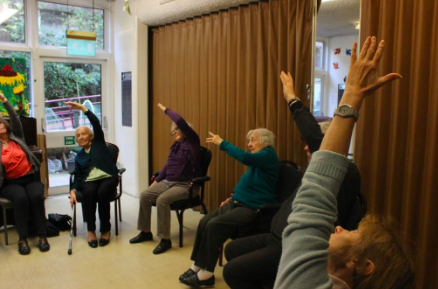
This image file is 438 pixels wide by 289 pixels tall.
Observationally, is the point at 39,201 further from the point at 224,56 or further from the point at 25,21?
→ the point at 25,21

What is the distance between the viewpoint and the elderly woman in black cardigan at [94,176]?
375 centimetres

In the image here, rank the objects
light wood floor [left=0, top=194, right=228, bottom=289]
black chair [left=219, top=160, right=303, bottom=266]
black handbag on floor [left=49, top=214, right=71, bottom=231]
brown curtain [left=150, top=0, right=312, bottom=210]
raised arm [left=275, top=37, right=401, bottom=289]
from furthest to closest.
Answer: black handbag on floor [left=49, top=214, right=71, bottom=231], brown curtain [left=150, top=0, right=312, bottom=210], light wood floor [left=0, top=194, right=228, bottom=289], black chair [left=219, top=160, right=303, bottom=266], raised arm [left=275, top=37, right=401, bottom=289]

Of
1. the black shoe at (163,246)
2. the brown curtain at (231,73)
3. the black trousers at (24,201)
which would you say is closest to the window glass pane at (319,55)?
the brown curtain at (231,73)

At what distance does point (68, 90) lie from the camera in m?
5.49

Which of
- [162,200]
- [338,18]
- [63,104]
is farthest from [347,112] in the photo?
[63,104]

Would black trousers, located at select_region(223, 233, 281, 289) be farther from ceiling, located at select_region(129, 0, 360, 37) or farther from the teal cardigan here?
ceiling, located at select_region(129, 0, 360, 37)

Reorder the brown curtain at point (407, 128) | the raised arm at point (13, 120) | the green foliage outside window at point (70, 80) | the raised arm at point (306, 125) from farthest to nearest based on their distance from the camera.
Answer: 1. the green foliage outside window at point (70, 80)
2. the raised arm at point (13, 120)
3. the brown curtain at point (407, 128)
4. the raised arm at point (306, 125)

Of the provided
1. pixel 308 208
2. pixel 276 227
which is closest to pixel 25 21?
pixel 276 227

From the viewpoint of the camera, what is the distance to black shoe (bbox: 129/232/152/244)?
3.77 m

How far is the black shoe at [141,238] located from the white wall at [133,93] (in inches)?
60.2

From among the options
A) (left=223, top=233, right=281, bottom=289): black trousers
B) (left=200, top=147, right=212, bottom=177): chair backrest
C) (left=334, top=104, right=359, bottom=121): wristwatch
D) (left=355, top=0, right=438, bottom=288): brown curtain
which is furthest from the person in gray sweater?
(left=200, top=147, right=212, bottom=177): chair backrest

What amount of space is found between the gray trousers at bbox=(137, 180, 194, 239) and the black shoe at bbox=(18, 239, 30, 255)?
94cm

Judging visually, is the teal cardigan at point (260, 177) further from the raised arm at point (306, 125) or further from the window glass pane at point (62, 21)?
the window glass pane at point (62, 21)

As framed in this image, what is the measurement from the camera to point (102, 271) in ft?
10.5
